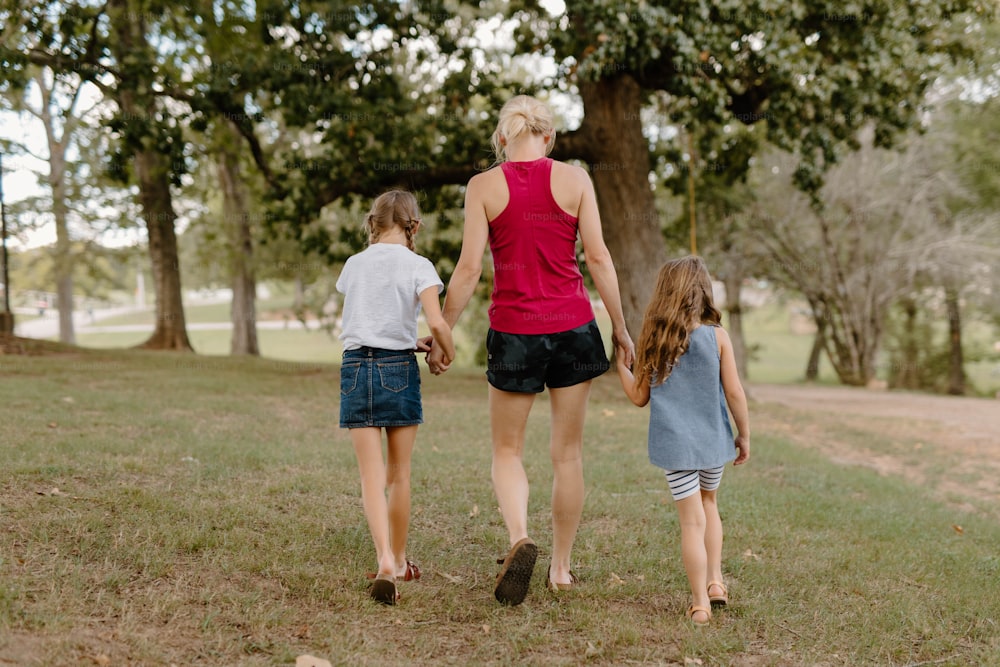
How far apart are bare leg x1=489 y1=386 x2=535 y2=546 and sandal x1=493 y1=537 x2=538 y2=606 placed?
0.59ft

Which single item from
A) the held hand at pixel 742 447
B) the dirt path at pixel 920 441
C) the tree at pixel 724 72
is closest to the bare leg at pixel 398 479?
the held hand at pixel 742 447

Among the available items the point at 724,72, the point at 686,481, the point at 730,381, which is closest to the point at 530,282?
the point at 730,381

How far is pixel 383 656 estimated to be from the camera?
3.27 metres

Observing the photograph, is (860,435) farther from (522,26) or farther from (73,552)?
(73,552)

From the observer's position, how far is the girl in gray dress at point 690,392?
12.4 ft

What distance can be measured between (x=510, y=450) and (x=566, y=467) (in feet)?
0.89

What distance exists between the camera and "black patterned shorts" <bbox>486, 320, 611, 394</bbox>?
3.79 meters

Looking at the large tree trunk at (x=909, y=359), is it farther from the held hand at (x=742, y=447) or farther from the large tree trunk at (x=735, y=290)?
the held hand at (x=742, y=447)

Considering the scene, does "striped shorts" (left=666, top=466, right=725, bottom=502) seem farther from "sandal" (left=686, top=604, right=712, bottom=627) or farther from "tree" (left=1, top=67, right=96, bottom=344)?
"tree" (left=1, top=67, right=96, bottom=344)

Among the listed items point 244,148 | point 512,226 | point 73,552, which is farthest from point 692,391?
point 244,148

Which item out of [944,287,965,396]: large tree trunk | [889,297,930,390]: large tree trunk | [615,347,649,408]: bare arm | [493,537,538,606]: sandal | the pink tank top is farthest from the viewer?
[889,297,930,390]: large tree trunk

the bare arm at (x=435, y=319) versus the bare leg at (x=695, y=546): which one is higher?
the bare arm at (x=435, y=319)

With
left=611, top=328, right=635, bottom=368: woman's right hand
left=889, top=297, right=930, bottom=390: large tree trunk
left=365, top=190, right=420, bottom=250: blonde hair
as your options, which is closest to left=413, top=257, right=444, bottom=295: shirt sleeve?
left=365, top=190, right=420, bottom=250: blonde hair

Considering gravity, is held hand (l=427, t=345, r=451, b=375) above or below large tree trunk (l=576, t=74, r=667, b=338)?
below
